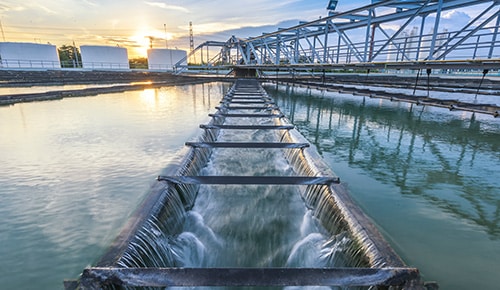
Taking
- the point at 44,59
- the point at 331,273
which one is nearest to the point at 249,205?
the point at 331,273

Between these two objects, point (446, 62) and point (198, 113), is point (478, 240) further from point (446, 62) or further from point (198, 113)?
point (198, 113)

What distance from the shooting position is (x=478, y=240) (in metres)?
2.51

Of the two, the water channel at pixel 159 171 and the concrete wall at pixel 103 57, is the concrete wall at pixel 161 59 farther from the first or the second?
the water channel at pixel 159 171

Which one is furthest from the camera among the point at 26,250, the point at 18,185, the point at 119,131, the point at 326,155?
the point at 119,131

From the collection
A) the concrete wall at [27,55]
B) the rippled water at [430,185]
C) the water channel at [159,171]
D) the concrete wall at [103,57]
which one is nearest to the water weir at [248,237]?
the water channel at [159,171]

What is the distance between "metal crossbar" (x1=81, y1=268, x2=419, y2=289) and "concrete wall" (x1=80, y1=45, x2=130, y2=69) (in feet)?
138

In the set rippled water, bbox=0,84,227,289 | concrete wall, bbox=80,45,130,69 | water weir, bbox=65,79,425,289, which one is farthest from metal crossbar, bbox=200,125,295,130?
concrete wall, bbox=80,45,130,69

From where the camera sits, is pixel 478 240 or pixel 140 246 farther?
pixel 478 240

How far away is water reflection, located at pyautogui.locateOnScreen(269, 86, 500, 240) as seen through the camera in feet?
10.8

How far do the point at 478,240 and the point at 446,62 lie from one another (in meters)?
4.94

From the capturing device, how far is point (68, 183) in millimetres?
3539

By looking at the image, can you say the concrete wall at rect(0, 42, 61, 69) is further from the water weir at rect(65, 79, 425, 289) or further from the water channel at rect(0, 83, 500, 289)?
the water weir at rect(65, 79, 425, 289)

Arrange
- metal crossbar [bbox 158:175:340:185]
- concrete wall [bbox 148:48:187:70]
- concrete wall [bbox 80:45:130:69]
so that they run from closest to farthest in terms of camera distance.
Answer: metal crossbar [bbox 158:175:340:185], concrete wall [bbox 80:45:130:69], concrete wall [bbox 148:48:187:70]

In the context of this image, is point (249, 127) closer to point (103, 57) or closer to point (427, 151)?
point (427, 151)
